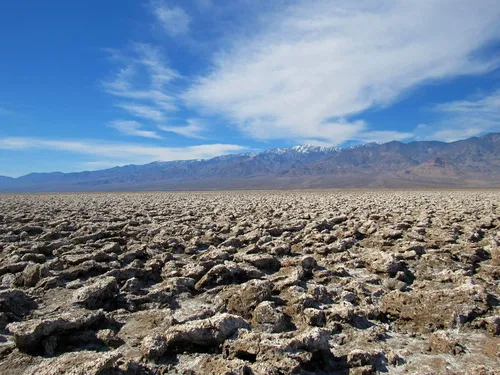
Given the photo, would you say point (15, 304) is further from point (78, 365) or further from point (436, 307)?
point (436, 307)

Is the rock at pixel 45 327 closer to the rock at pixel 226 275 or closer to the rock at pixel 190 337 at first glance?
the rock at pixel 190 337

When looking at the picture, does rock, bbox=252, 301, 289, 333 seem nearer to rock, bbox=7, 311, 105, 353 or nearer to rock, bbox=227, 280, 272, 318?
rock, bbox=227, 280, 272, 318

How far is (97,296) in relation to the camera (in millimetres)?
3736

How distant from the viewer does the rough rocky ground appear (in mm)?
2627

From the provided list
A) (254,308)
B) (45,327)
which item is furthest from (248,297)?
(45,327)

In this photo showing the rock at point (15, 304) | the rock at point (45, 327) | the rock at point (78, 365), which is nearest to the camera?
the rock at point (78, 365)

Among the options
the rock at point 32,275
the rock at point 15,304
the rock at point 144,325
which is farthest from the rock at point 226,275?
the rock at point 32,275

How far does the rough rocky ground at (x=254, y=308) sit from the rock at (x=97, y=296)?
1 centimetres

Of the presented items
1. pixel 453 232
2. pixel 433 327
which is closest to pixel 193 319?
pixel 433 327

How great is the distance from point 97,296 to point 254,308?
1.74 meters

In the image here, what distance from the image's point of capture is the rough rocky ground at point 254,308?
2627 mm

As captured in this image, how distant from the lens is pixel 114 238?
7.10m

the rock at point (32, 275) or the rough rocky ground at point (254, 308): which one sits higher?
the rock at point (32, 275)

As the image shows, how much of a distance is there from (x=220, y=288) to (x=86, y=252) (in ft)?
9.62
